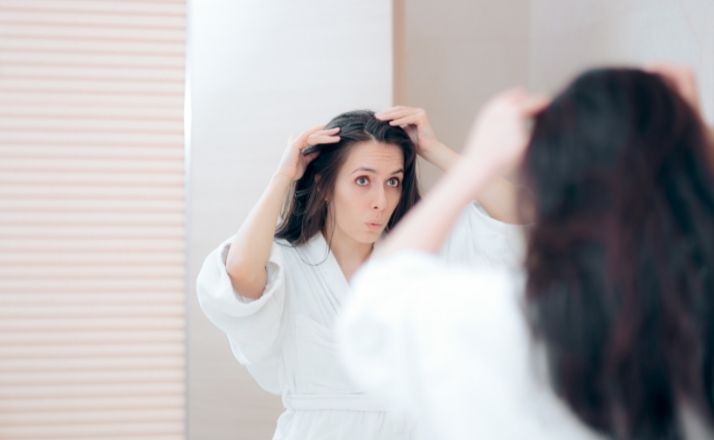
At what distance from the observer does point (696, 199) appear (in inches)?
29.3

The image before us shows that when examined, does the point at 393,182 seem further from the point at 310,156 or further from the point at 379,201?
the point at 310,156

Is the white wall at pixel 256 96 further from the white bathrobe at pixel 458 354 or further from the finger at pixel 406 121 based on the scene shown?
the white bathrobe at pixel 458 354

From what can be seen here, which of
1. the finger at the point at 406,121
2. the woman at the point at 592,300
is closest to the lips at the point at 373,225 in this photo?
the finger at the point at 406,121

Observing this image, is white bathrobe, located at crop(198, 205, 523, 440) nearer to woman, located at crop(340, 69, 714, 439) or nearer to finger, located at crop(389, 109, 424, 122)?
finger, located at crop(389, 109, 424, 122)

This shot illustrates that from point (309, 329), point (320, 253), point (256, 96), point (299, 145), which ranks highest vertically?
point (256, 96)

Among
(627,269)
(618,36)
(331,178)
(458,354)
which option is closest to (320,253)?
(331,178)

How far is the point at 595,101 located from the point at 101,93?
5.72 feet

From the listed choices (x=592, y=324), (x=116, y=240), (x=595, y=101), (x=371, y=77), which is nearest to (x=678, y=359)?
(x=592, y=324)

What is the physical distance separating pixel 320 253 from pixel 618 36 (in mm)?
905

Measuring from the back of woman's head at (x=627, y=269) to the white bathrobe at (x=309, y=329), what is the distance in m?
0.85

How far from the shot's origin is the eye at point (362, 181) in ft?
5.78

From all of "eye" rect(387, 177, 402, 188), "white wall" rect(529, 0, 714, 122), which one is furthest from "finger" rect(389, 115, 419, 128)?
"white wall" rect(529, 0, 714, 122)

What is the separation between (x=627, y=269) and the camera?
2.36 feet

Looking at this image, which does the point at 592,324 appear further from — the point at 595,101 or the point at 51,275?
the point at 51,275
